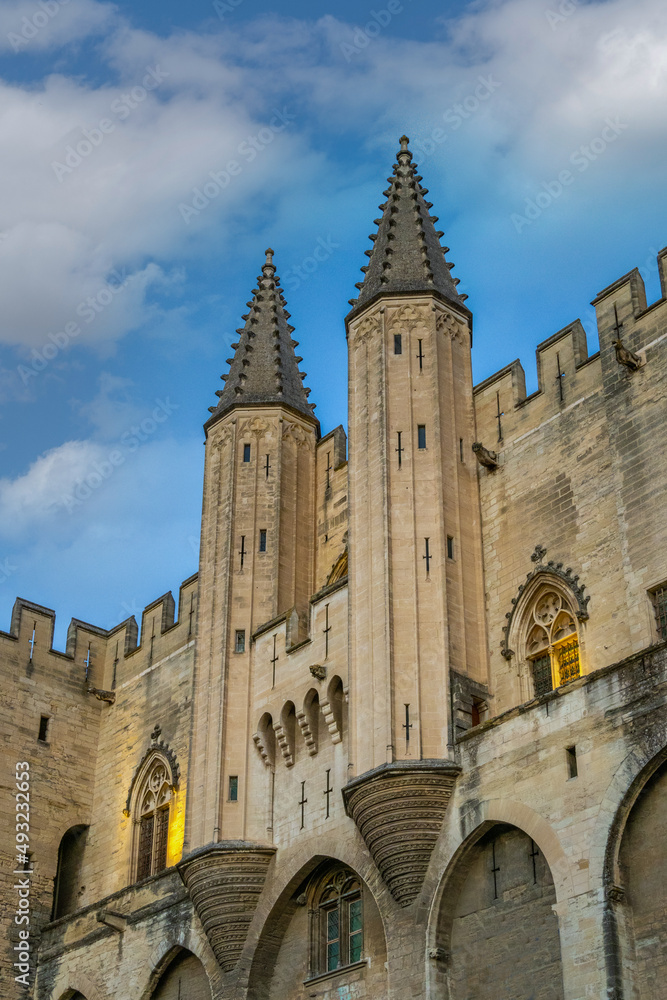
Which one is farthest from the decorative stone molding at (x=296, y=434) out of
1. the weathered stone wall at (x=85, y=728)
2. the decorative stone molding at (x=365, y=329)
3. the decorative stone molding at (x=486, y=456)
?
the decorative stone molding at (x=486, y=456)

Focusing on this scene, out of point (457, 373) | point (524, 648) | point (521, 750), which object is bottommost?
point (521, 750)

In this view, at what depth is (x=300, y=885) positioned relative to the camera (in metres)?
24.3

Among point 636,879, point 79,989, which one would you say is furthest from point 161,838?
point 636,879

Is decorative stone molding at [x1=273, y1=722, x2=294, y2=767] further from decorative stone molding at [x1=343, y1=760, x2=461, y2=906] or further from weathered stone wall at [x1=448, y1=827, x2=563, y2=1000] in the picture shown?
weathered stone wall at [x1=448, y1=827, x2=563, y2=1000]

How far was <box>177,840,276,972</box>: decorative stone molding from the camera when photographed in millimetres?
24531

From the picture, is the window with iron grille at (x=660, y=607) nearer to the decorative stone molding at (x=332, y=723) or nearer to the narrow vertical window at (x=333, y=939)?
the decorative stone molding at (x=332, y=723)

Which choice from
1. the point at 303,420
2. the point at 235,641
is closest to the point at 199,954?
the point at 235,641

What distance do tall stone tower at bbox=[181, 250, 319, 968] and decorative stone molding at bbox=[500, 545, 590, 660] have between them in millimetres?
4818

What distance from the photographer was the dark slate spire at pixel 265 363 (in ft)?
99.2

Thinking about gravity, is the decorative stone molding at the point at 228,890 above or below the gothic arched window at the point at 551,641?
below

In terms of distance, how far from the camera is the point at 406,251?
27.3 metres

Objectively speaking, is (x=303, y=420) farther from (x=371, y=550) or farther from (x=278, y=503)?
(x=371, y=550)

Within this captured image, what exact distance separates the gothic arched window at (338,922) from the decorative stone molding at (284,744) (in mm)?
A: 2367

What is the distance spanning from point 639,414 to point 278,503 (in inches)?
344
